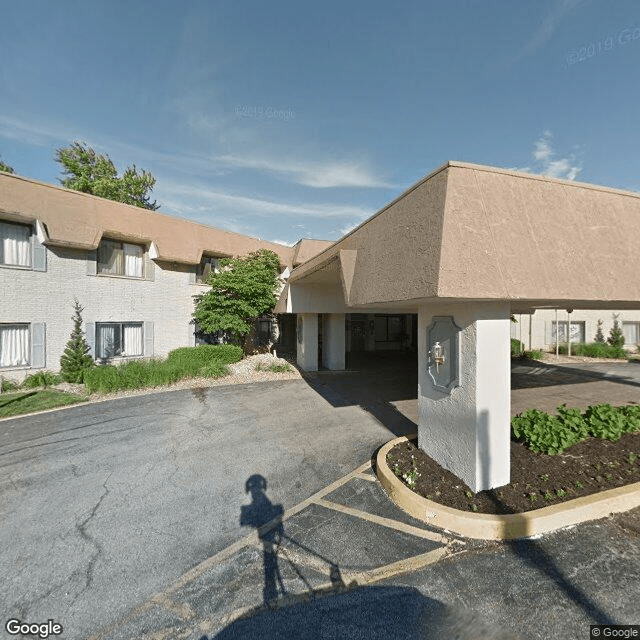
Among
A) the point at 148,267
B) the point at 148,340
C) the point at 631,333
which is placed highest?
the point at 148,267

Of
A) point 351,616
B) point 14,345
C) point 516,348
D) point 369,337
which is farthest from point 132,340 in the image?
point 516,348

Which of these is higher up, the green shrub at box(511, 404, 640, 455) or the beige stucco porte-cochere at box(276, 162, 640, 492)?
the beige stucco porte-cochere at box(276, 162, 640, 492)

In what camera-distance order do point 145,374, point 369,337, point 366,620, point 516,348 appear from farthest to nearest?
1. point 369,337
2. point 516,348
3. point 145,374
4. point 366,620

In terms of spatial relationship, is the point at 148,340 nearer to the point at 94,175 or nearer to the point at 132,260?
the point at 132,260

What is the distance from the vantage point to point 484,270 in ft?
12.5

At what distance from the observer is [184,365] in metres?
13.1

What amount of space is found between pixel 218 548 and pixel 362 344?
21.4 meters

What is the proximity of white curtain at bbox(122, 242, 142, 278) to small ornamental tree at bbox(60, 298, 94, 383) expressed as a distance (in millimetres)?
2789

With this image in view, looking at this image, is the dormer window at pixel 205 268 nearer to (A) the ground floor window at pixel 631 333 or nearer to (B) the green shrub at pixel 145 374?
(B) the green shrub at pixel 145 374

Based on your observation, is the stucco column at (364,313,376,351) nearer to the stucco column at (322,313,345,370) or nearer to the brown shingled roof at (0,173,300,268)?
the stucco column at (322,313,345,370)

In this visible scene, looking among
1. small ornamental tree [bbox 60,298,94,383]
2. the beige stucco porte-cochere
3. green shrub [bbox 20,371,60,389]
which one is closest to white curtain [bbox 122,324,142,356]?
small ornamental tree [bbox 60,298,94,383]

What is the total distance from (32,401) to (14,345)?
378 cm

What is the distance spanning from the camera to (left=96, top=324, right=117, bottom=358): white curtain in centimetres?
1432

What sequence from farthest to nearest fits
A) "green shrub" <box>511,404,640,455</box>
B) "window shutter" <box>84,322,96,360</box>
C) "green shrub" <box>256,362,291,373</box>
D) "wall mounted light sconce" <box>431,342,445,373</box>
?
"green shrub" <box>256,362,291,373</box> → "window shutter" <box>84,322,96,360</box> → "green shrub" <box>511,404,640,455</box> → "wall mounted light sconce" <box>431,342,445,373</box>
